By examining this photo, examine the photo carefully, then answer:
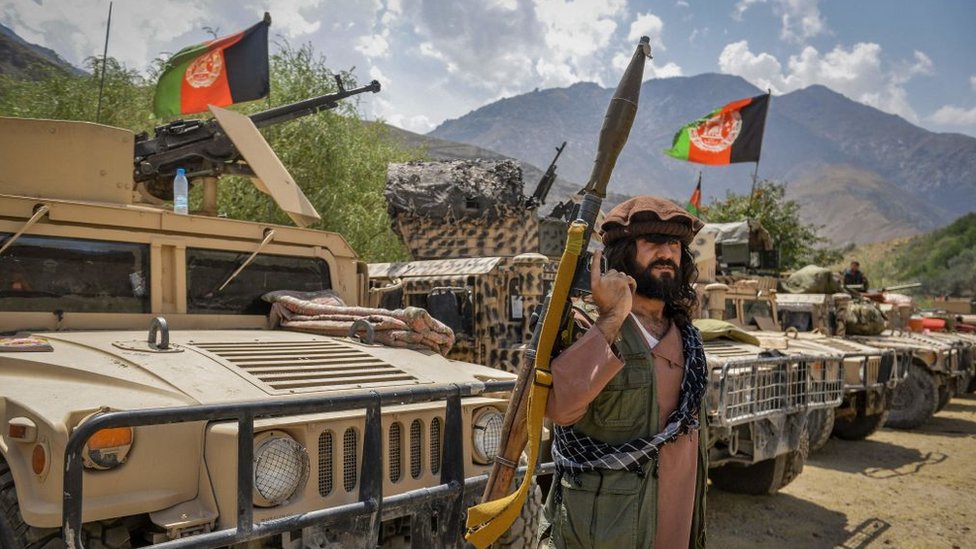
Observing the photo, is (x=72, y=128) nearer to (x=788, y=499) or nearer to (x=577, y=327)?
(x=577, y=327)

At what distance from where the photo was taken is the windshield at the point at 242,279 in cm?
387

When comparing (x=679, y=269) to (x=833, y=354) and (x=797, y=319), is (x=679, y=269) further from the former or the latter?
(x=797, y=319)

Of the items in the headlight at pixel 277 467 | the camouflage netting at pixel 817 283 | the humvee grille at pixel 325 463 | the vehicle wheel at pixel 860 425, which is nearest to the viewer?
the headlight at pixel 277 467

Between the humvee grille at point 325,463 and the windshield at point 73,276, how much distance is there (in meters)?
1.60

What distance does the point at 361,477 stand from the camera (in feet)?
8.23

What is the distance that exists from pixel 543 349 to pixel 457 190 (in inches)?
207

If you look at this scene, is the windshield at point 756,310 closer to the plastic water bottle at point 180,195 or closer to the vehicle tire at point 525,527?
the vehicle tire at point 525,527

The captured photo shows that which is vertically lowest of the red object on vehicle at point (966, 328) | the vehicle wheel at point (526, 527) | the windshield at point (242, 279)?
the red object on vehicle at point (966, 328)

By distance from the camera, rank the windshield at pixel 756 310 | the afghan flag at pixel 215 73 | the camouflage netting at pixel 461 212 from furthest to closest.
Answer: the afghan flag at pixel 215 73 < the windshield at pixel 756 310 < the camouflage netting at pixel 461 212

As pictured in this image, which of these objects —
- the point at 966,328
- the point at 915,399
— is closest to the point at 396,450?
the point at 915,399

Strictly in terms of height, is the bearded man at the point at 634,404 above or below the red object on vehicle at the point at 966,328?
above

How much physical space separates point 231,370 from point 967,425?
11.0 metres

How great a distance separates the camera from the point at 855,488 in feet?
21.3

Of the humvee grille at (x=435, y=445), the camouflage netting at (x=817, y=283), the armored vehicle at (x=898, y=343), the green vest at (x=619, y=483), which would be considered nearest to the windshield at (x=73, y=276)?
the humvee grille at (x=435, y=445)
